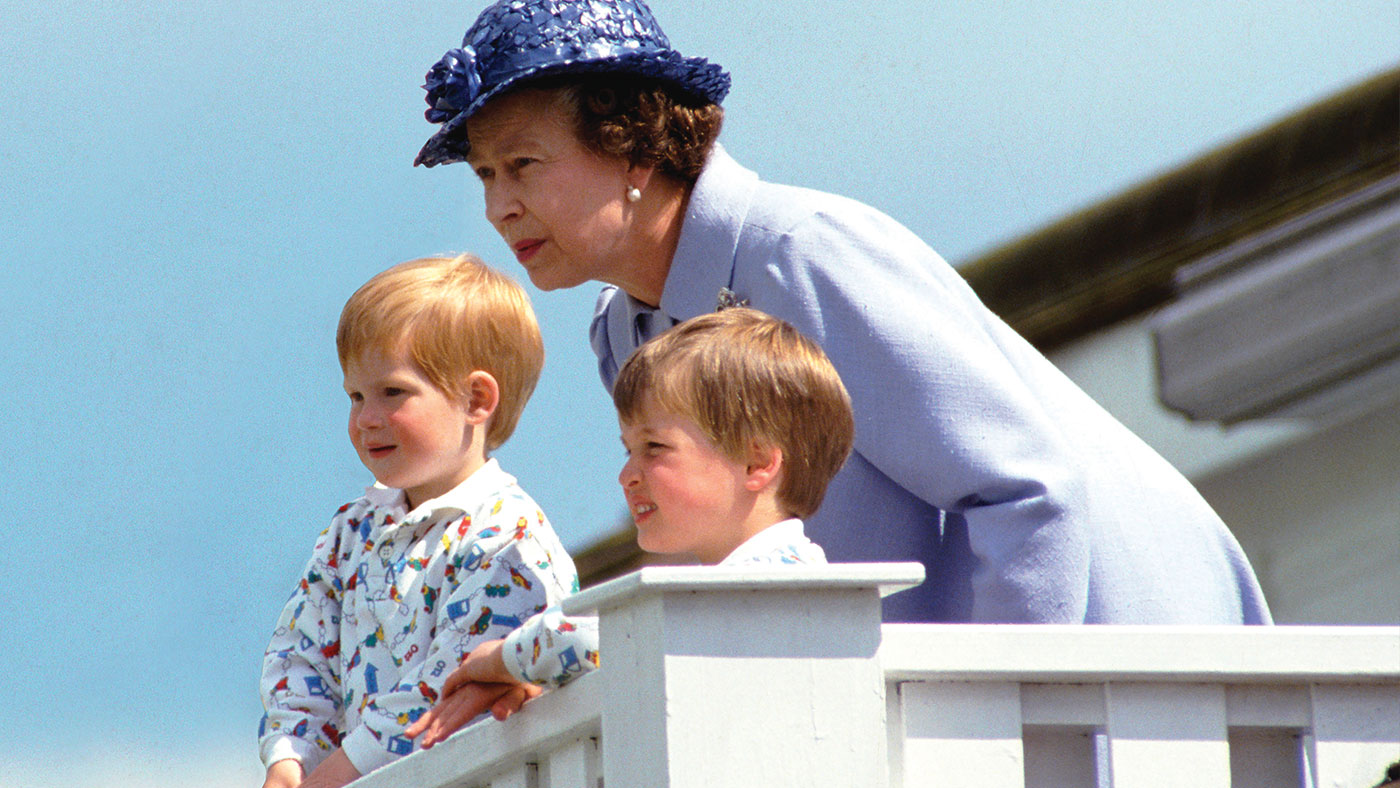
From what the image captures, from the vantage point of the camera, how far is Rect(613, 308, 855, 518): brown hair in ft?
6.95

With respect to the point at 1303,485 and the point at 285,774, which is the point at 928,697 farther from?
the point at 1303,485

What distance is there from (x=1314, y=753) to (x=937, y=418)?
2.10 ft

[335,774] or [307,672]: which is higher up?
[307,672]

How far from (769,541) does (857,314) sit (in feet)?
1.18

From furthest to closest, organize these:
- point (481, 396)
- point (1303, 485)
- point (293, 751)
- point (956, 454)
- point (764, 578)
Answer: point (1303, 485), point (481, 396), point (293, 751), point (956, 454), point (764, 578)

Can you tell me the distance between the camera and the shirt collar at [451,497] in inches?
102

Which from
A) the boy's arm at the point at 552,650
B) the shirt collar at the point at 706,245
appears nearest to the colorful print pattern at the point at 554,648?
the boy's arm at the point at 552,650

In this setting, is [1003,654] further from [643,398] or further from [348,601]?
[348,601]

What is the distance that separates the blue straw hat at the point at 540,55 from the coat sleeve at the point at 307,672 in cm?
64

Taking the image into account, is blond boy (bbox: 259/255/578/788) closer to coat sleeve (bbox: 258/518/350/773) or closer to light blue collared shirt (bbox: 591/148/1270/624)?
coat sleeve (bbox: 258/518/350/773)

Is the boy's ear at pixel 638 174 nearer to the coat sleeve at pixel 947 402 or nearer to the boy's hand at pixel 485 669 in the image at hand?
the coat sleeve at pixel 947 402

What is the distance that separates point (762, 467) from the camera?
2139 millimetres

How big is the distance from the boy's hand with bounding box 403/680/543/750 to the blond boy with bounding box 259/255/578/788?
345mm

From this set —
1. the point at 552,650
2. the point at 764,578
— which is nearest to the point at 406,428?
the point at 552,650
